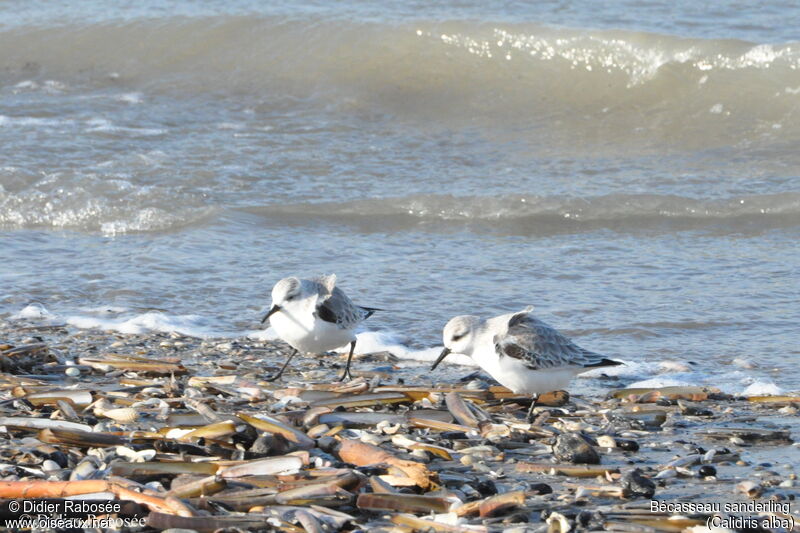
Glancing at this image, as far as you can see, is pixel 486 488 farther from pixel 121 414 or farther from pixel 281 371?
pixel 281 371

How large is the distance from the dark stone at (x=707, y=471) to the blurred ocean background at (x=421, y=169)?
1563 millimetres

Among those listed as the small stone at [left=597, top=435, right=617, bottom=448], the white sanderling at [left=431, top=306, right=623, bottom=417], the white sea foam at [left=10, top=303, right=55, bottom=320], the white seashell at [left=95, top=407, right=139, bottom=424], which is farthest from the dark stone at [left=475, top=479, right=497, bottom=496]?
the white sea foam at [left=10, top=303, right=55, bottom=320]

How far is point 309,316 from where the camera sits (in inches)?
225

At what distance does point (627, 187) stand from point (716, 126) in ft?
7.92

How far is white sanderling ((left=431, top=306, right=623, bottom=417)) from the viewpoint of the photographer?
510 centimetres

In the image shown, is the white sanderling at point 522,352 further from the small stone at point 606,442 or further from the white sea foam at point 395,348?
the white sea foam at point 395,348

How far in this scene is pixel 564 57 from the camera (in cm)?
1327

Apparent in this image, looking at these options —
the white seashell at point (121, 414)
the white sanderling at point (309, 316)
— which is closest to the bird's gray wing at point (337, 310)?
the white sanderling at point (309, 316)

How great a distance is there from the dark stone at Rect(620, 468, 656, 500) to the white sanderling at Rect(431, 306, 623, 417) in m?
1.11

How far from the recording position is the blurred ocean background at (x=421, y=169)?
23.1 ft

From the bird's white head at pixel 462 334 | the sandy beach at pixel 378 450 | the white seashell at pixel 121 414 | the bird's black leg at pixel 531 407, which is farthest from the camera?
the bird's white head at pixel 462 334

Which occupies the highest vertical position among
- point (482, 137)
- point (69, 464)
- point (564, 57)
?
point (564, 57)

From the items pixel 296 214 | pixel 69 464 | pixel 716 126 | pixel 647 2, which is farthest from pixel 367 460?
pixel 647 2

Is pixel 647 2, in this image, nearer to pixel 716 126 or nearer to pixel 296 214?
pixel 716 126
